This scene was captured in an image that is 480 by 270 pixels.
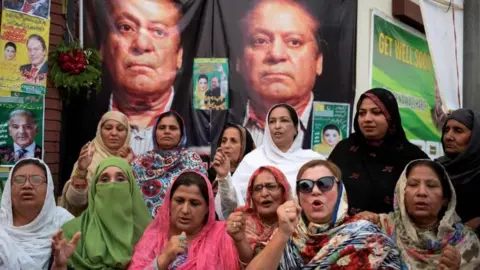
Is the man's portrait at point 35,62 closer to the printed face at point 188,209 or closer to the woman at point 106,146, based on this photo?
the woman at point 106,146

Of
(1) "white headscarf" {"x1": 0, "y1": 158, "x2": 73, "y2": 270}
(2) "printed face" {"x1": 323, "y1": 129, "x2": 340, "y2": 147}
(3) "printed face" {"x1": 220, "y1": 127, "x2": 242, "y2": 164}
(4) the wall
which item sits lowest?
(1) "white headscarf" {"x1": 0, "y1": 158, "x2": 73, "y2": 270}

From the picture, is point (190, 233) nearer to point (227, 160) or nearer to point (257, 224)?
point (257, 224)

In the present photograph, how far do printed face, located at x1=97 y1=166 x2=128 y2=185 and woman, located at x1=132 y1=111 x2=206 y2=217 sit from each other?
79cm

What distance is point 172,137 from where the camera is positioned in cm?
441

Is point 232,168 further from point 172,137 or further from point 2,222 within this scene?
A: point 2,222

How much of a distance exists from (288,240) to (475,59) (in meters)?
2.59

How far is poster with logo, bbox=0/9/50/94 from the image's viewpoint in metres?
4.76

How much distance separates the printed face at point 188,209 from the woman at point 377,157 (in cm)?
92

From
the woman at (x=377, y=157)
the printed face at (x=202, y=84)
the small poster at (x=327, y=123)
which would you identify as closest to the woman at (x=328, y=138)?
the small poster at (x=327, y=123)

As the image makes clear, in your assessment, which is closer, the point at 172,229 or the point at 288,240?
the point at 288,240

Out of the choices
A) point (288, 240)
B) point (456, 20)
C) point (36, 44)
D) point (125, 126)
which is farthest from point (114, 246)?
point (456, 20)

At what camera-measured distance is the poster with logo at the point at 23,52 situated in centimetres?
476

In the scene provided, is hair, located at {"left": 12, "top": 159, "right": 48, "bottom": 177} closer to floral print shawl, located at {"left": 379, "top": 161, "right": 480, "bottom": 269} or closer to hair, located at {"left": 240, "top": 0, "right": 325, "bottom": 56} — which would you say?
floral print shawl, located at {"left": 379, "top": 161, "right": 480, "bottom": 269}

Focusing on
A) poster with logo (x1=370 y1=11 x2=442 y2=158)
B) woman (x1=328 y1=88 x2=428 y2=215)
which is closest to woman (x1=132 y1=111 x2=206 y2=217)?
woman (x1=328 y1=88 x2=428 y2=215)
